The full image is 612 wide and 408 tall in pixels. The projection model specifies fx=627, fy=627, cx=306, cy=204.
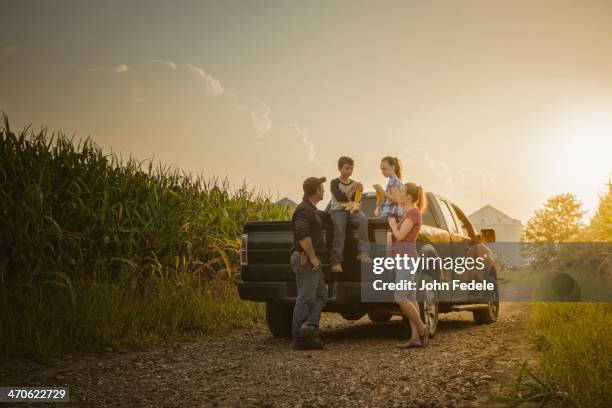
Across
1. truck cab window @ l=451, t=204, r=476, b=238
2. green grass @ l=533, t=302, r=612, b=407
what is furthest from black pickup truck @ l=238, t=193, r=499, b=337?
green grass @ l=533, t=302, r=612, b=407

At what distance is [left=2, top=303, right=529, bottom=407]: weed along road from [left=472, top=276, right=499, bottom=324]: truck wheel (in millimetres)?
1968

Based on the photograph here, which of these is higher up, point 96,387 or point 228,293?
point 228,293

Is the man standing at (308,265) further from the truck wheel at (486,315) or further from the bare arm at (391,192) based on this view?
the truck wheel at (486,315)

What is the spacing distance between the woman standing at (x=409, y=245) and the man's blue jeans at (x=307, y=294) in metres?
0.91

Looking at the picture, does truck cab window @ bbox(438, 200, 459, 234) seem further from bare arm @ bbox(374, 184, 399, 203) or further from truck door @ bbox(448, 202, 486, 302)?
bare arm @ bbox(374, 184, 399, 203)

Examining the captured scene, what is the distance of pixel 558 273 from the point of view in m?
12.9

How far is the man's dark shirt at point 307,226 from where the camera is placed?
291 inches

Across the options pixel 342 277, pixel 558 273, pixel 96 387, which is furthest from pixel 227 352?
pixel 558 273

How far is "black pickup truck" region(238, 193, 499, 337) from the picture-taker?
7.66 m

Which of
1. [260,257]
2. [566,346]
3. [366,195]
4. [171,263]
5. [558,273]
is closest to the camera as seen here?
[566,346]

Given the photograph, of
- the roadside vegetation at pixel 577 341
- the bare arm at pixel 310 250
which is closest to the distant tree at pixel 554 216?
the roadside vegetation at pixel 577 341

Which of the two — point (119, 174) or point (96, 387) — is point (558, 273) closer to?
point (119, 174)

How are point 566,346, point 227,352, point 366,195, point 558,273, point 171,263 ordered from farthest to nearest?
point 558,273
point 171,263
point 366,195
point 227,352
point 566,346

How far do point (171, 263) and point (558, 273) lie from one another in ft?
25.7
